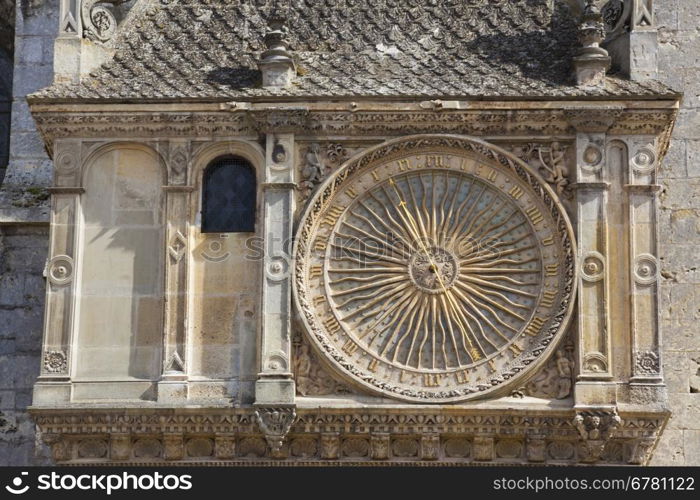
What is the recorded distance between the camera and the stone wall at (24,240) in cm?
2172

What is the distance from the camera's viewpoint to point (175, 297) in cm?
1981

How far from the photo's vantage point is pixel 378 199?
20.1m

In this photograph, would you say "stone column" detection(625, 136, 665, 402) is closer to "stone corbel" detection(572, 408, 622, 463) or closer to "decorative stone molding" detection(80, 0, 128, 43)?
"stone corbel" detection(572, 408, 622, 463)

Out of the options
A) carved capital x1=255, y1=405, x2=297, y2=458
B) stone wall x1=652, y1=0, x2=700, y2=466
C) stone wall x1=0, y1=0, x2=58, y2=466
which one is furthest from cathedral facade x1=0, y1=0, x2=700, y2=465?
stone wall x1=0, y1=0, x2=58, y2=466

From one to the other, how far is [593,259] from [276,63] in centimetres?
394

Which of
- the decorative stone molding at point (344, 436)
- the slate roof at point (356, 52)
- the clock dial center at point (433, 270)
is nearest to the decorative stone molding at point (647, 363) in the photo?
the decorative stone molding at point (344, 436)

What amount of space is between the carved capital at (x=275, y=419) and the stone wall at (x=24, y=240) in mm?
3325

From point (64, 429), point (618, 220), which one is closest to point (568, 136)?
point (618, 220)

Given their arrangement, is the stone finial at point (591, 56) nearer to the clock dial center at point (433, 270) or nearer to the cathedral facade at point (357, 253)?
the cathedral facade at point (357, 253)

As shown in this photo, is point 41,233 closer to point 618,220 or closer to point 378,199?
point 378,199

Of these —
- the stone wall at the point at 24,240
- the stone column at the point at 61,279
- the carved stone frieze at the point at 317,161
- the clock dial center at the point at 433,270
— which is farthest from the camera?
the stone wall at the point at 24,240

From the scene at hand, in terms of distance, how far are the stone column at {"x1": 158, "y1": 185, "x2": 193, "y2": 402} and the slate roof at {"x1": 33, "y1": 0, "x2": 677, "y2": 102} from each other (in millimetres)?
1120

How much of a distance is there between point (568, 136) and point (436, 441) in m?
3.48

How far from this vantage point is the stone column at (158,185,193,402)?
19531mm
